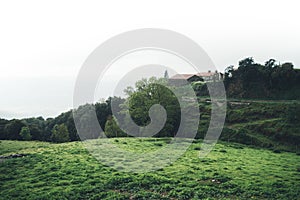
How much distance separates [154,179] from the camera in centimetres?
2148

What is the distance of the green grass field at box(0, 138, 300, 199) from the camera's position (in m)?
19.0

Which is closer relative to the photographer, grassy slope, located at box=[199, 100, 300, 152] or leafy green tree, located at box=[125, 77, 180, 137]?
grassy slope, located at box=[199, 100, 300, 152]

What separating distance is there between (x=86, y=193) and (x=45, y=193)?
9.12 feet

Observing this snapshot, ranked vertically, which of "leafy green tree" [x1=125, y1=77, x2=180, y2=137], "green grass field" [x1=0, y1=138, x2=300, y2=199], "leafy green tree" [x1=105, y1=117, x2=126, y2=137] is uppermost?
"leafy green tree" [x1=125, y1=77, x2=180, y2=137]

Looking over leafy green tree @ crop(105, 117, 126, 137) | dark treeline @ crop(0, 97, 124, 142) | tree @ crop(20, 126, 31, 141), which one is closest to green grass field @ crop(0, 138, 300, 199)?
leafy green tree @ crop(105, 117, 126, 137)

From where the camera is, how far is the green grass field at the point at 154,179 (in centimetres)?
1903

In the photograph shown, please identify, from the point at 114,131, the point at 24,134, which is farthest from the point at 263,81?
the point at 24,134

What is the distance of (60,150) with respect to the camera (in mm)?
32125

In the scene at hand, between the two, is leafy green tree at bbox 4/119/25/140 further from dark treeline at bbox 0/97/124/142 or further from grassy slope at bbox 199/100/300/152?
grassy slope at bbox 199/100/300/152

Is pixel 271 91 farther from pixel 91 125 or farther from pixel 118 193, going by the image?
pixel 118 193

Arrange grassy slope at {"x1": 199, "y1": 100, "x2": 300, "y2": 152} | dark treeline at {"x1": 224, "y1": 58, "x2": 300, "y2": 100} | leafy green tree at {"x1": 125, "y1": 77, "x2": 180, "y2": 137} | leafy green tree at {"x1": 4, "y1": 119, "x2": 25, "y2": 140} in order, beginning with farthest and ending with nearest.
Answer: dark treeline at {"x1": 224, "y1": 58, "x2": 300, "y2": 100}
leafy green tree at {"x1": 4, "y1": 119, "x2": 25, "y2": 140}
leafy green tree at {"x1": 125, "y1": 77, "x2": 180, "y2": 137}
grassy slope at {"x1": 199, "y1": 100, "x2": 300, "y2": 152}

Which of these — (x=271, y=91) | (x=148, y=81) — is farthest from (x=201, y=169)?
(x=271, y=91)

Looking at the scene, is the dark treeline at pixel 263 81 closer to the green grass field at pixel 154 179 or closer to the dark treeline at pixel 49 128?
the dark treeline at pixel 49 128

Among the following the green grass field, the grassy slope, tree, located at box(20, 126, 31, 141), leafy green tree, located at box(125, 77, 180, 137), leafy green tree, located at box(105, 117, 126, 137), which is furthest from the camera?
tree, located at box(20, 126, 31, 141)
